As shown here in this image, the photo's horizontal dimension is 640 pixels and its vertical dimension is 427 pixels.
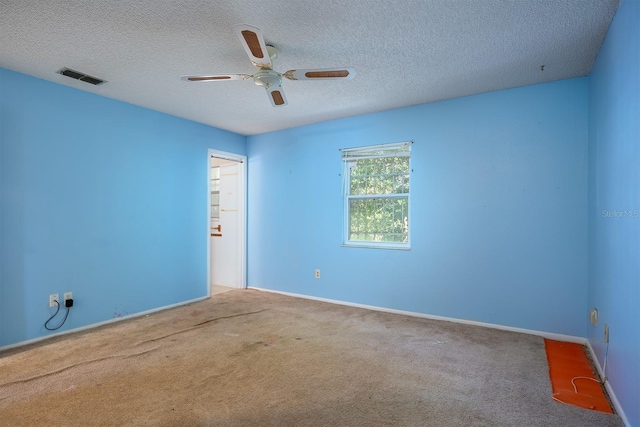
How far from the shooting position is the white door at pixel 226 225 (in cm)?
527

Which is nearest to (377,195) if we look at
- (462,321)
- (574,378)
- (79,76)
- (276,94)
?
(462,321)

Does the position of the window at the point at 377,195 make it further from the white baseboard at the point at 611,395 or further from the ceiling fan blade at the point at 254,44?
the ceiling fan blade at the point at 254,44

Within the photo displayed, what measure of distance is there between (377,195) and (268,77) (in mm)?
2178

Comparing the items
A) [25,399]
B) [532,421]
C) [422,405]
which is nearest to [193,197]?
[25,399]

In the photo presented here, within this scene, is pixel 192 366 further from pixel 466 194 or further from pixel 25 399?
pixel 466 194

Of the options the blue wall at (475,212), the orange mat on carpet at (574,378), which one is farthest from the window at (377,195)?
the orange mat on carpet at (574,378)

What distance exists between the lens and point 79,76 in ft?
9.76

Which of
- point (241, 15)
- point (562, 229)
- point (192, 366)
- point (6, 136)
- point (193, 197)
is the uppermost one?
point (241, 15)

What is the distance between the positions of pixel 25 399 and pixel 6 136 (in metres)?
2.16

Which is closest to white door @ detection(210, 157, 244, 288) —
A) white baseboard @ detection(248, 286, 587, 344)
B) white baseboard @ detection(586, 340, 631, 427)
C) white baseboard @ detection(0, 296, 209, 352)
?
white baseboard @ detection(0, 296, 209, 352)

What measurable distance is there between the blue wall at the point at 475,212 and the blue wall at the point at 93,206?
1581 millimetres

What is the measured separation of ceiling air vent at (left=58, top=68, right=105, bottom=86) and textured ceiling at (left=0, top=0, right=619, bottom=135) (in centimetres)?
7

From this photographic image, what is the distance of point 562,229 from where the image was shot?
9.88ft

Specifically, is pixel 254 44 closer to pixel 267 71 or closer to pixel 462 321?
pixel 267 71
